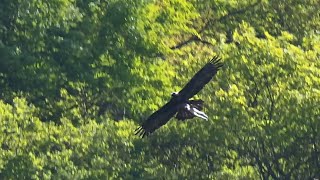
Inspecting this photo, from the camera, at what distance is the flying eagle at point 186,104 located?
24047 mm

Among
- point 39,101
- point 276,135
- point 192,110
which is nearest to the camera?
point 192,110

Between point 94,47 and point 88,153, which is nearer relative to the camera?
point 88,153

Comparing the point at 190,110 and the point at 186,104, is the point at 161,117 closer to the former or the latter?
the point at 186,104

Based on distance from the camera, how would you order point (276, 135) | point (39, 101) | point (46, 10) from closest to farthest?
point (276, 135)
point (39, 101)
point (46, 10)

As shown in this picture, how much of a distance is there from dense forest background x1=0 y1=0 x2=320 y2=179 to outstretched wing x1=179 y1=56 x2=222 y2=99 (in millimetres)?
4302

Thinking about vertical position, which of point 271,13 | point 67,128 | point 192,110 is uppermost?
point 271,13

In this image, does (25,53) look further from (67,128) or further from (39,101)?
(67,128)

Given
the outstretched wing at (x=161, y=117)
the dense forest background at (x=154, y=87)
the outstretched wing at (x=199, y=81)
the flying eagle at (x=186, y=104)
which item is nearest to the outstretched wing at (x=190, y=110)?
the flying eagle at (x=186, y=104)

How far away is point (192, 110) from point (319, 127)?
573cm

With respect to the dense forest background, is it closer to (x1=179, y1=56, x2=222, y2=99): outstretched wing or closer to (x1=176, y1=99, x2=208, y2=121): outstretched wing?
(x1=179, y1=56, x2=222, y2=99): outstretched wing

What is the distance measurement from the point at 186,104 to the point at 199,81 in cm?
58

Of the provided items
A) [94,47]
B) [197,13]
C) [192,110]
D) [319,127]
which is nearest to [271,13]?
[197,13]

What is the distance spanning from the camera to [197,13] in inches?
1528

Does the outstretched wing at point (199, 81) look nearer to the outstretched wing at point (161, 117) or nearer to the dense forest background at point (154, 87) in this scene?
the outstretched wing at point (161, 117)
